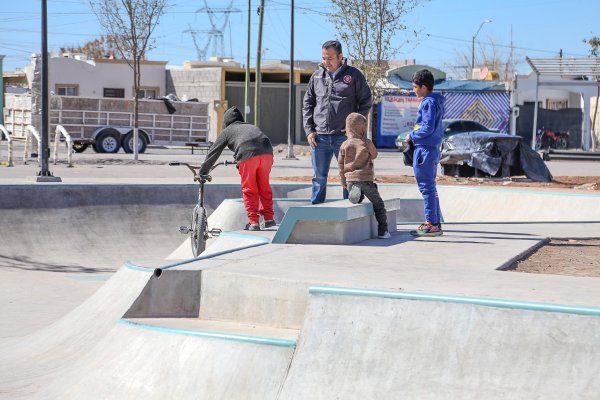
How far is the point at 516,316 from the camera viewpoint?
17.3ft

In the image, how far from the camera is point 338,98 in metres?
10.2

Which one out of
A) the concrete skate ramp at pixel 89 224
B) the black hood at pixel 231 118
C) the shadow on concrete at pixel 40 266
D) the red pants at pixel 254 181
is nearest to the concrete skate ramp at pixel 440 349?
the red pants at pixel 254 181

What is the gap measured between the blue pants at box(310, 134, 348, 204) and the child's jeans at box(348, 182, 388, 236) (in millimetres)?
871

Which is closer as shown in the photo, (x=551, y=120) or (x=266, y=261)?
(x=266, y=261)

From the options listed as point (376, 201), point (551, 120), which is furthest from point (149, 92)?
point (376, 201)

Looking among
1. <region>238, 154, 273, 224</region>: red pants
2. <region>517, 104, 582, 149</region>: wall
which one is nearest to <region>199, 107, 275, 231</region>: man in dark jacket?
<region>238, 154, 273, 224</region>: red pants

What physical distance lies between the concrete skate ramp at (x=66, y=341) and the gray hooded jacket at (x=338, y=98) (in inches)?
134

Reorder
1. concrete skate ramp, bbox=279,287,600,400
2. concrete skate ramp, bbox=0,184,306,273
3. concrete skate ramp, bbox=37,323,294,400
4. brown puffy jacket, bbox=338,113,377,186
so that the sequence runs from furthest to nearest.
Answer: concrete skate ramp, bbox=0,184,306,273 < brown puffy jacket, bbox=338,113,377,186 < concrete skate ramp, bbox=37,323,294,400 < concrete skate ramp, bbox=279,287,600,400

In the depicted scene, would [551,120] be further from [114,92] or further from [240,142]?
[240,142]

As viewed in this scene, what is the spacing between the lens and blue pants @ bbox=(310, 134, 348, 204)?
1020 cm

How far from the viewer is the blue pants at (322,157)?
33.5 feet

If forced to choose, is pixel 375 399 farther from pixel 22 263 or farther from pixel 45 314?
pixel 22 263

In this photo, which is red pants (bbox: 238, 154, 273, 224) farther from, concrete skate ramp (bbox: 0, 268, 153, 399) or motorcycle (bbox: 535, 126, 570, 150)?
motorcycle (bbox: 535, 126, 570, 150)

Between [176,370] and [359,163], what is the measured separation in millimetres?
3721
